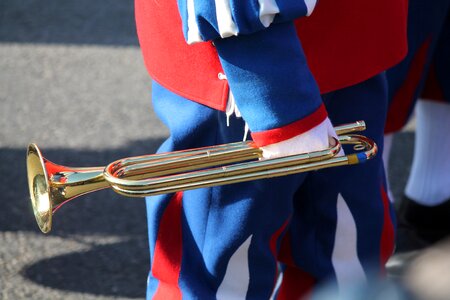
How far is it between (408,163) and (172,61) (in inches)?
60.5

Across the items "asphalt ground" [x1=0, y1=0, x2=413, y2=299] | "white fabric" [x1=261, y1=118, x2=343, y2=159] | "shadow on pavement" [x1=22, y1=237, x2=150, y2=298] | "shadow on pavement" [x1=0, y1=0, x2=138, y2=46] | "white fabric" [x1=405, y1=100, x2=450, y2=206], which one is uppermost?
"white fabric" [x1=261, y1=118, x2=343, y2=159]

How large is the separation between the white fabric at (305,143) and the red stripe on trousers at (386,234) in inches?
15.1

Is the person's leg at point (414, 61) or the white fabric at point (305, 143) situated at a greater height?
the white fabric at point (305, 143)

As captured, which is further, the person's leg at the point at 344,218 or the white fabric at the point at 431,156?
the white fabric at the point at 431,156

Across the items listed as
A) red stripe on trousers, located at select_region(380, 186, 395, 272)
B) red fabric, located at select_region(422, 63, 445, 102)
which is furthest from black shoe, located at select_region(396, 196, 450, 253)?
red stripe on trousers, located at select_region(380, 186, 395, 272)

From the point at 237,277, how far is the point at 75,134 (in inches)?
58.9

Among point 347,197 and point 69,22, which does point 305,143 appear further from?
point 69,22

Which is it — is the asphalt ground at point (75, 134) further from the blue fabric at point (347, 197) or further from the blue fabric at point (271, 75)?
the blue fabric at point (271, 75)

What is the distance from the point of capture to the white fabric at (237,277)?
4.95 ft

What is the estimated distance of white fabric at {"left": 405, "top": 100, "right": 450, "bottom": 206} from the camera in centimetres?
218

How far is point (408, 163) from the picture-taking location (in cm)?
275

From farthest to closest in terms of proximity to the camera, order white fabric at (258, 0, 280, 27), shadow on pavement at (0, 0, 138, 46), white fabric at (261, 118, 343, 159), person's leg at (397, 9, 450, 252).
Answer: shadow on pavement at (0, 0, 138, 46)
person's leg at (397, 9, 450, 252)
white fabric at (261, 118, 343, 159)
white fabric at (258, 0, 280, 27)

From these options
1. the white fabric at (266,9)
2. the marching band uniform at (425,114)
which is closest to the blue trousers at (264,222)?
the white fabric at (266,9)

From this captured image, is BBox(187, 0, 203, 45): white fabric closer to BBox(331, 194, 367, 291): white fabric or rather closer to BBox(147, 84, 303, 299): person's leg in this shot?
BBox(147, 84, 303, 299): person's leg
